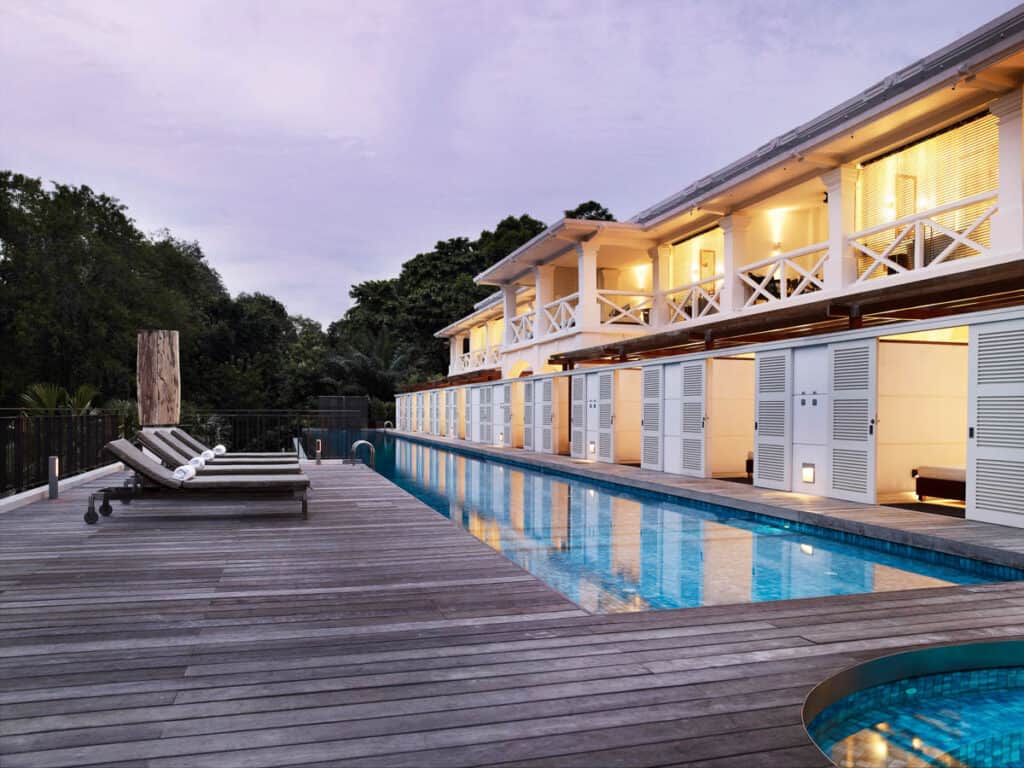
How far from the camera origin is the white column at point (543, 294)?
2203 cm

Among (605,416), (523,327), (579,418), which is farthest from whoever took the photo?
(523,327)

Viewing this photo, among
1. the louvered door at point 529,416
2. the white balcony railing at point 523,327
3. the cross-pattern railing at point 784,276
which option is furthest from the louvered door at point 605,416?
the white balcony railing at point 523,327

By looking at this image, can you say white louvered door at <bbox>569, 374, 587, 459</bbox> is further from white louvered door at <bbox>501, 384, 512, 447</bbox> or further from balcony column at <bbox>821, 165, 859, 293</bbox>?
balcony column at <bbox>821, 165, 859, 293</bbox>

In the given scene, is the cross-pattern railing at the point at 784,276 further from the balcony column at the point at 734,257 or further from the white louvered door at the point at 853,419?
the white louvered door at the point at 853,419

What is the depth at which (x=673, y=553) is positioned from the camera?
7.20 metres

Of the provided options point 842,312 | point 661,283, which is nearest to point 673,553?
point 842,312

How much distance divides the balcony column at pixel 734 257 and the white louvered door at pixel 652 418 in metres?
3.41

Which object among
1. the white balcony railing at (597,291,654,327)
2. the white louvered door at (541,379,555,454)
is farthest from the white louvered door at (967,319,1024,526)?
the white balcony railing at (597,291,654,327)

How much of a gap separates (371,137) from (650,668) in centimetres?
4992

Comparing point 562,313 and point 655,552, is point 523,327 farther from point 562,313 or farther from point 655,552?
point 655,552

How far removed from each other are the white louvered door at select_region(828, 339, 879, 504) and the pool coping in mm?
246

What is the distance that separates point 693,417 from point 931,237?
5.10m

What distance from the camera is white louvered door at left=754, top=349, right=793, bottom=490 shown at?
9.90 meters

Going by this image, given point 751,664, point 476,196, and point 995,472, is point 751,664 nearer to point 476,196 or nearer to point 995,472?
point 995,472
